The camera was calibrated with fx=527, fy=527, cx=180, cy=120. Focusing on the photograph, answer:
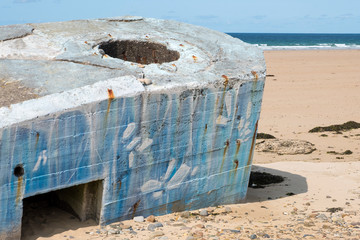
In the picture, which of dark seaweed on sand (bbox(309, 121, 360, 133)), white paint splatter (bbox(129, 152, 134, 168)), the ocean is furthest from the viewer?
the ocean

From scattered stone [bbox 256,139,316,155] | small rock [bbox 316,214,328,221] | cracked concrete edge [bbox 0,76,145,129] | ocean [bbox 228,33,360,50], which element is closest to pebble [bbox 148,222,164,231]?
cracked concrete edge [bbox 0,76,145,129]

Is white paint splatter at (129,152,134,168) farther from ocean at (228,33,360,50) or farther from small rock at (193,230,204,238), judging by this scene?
ocean at (228,33,360,50)

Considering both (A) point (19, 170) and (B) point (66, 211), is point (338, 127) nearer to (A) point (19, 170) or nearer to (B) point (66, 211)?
(B) point (66, 211)

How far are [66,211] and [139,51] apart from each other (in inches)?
82.2

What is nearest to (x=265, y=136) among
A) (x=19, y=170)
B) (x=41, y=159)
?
(x=41, y=159)

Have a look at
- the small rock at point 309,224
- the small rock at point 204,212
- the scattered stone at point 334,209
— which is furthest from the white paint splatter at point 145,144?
the scattered stone at point 334,209

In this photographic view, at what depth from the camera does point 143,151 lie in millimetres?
4551

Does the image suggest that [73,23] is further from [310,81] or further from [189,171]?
[310,81]

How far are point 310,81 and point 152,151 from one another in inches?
521

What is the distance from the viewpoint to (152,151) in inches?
182

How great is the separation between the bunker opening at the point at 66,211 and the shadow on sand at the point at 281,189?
1.78 meters

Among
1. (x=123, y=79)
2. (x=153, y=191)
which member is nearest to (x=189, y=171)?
(x=153, y=191)

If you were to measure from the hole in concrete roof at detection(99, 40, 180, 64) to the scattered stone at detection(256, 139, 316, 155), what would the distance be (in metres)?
3.26

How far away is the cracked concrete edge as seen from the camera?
3.83m
